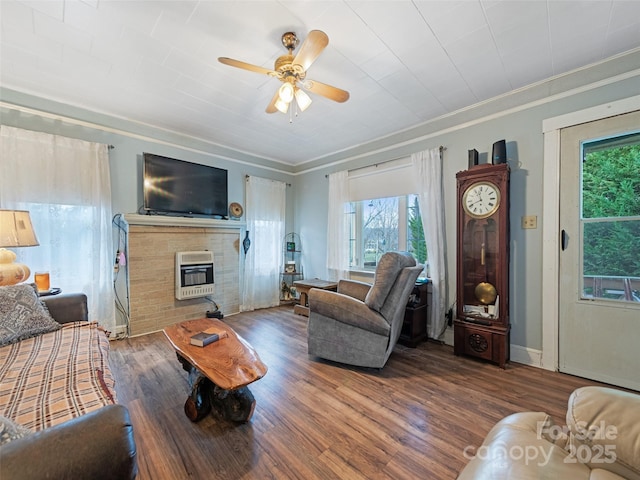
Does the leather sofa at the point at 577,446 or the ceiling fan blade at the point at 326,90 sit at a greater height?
the ceiling fan blade at the point at 326,90

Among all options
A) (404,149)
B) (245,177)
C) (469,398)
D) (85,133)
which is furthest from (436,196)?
(85,133)

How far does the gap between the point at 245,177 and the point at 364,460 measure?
13.1 ft

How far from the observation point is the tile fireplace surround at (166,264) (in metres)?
3.18

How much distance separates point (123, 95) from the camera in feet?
8.69

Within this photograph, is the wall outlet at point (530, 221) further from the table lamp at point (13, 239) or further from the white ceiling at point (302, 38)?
Answer: the table lamp at point (13, 239)

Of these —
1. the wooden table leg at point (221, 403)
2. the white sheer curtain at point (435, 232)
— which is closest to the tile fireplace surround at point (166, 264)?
the wooden table leg at point (221, 403)

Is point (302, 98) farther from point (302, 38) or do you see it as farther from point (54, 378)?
point (54, 378)

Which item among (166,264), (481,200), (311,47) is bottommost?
(166,264)

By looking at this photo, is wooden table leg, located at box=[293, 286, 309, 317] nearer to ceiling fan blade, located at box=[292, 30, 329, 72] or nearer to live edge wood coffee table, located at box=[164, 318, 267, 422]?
live edge wood coffee table, located at box=[164, 318, 267, 422]

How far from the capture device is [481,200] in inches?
101

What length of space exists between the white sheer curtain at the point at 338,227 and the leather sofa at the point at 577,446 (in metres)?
3.15

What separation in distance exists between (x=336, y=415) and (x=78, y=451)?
56.7 inches

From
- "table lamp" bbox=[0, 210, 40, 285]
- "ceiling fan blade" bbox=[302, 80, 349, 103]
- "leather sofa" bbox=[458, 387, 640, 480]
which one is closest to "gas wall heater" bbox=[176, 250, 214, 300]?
"table lamp" bbox=[0, 210, 40, 285]

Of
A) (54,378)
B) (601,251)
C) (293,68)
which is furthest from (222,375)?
(601,251)
